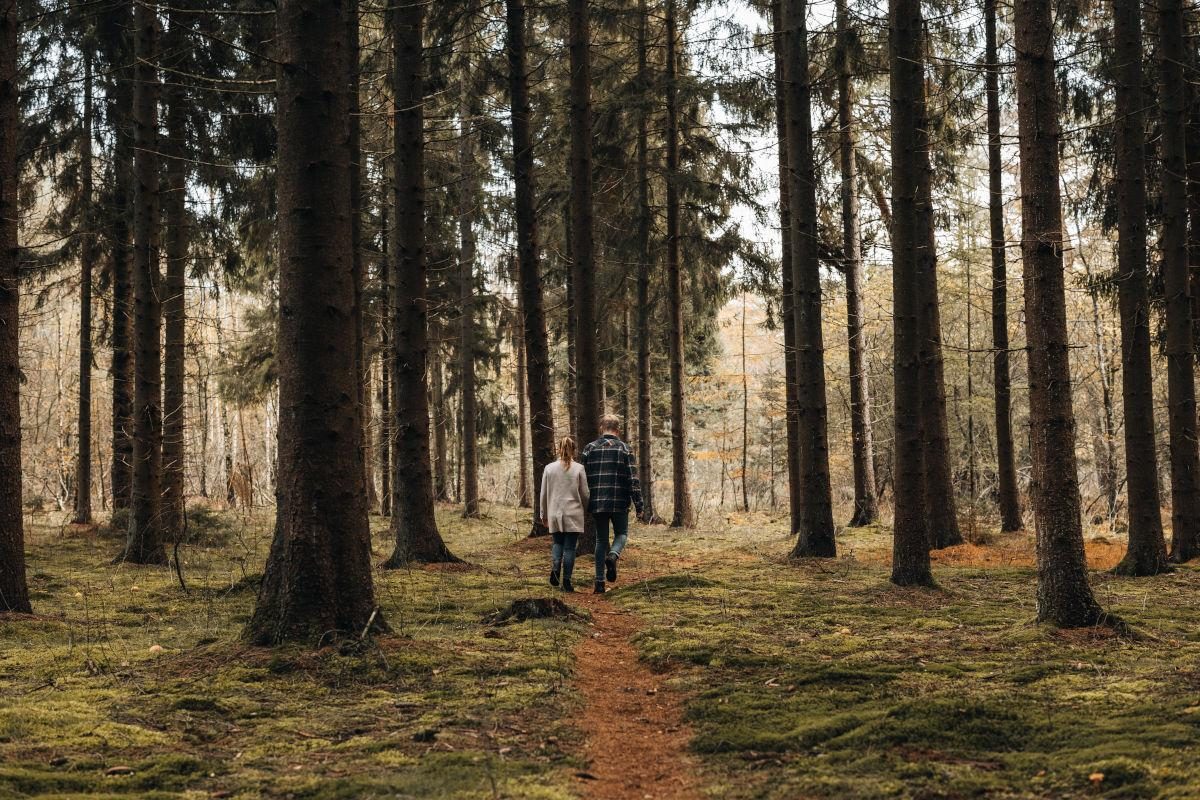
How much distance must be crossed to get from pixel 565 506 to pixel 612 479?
73cm

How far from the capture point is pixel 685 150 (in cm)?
2083

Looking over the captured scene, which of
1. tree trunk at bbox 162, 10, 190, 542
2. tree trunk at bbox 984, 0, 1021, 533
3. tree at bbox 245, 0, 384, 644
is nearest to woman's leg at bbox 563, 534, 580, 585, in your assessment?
tree at bbox 245, 0, 384, 644

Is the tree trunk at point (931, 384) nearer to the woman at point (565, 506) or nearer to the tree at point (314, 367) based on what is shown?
the woman at point (565, 506)

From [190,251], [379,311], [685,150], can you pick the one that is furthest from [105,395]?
[685,150]

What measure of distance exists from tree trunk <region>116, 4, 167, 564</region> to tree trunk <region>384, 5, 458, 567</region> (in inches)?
126

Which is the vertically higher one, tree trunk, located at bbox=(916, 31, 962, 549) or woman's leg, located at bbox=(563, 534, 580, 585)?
tree trunk, located at bbox=(916, 31, 962, 549)

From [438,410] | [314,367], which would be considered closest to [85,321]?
[438,410]

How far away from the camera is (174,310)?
1370 cm

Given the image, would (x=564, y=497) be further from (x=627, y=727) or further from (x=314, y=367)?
(x=627, y=727)

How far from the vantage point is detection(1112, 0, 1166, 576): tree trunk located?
11.0 m

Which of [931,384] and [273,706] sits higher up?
[931,384]

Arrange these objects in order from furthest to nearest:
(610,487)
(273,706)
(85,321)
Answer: (85,321), (610,487), (273,706)

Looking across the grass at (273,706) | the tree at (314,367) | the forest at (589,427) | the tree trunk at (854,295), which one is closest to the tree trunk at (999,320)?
the forest at (589,427)

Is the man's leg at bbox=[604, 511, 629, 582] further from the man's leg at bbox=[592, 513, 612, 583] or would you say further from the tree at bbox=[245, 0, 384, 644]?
the tree at bbox=[245, 0, 384, 644]
